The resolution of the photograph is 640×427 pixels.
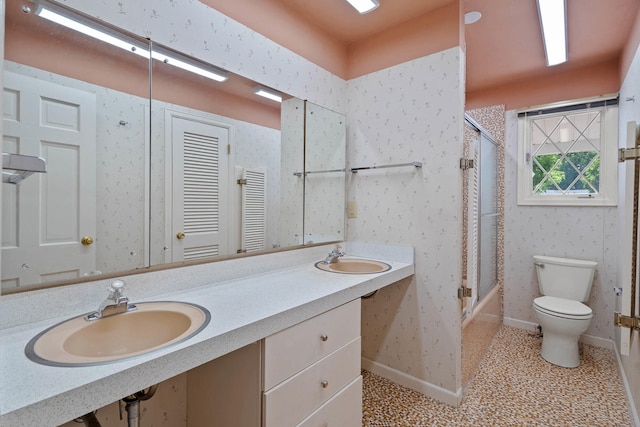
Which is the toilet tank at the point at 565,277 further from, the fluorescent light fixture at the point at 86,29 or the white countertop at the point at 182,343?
the fluorescent light fixture at the point at 86,29

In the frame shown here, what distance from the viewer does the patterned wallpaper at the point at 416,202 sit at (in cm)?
192

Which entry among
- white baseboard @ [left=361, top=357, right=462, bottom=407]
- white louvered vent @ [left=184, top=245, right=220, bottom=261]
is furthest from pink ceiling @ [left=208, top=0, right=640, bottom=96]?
white baseboard @ [left=361, top=357, right=462, bottom=407]

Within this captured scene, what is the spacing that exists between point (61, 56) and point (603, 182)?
3.80 meters

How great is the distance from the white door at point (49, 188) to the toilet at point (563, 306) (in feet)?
9.90

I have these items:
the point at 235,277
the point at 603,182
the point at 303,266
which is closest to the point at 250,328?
the point at 235,277

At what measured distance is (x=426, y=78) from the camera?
2.00 meters

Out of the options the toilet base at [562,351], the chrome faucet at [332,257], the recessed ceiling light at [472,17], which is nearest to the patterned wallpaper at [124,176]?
the chrome faucet at [332,257]

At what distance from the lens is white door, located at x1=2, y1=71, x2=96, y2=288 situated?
1.02 metres

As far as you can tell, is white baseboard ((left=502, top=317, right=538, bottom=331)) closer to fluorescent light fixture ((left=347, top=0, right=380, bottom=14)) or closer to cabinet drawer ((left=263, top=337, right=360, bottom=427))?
cabinet drawer ((left=263, top=337, right=360, bottom=427))

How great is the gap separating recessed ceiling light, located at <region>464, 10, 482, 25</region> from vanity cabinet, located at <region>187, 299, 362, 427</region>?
1.98m

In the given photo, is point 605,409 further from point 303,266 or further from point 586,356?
point 303,266

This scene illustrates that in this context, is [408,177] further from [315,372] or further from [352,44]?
[315,372]

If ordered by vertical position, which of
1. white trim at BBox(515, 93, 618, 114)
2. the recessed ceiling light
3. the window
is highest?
the recessed ceiling light

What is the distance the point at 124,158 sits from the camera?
128 centimetres
